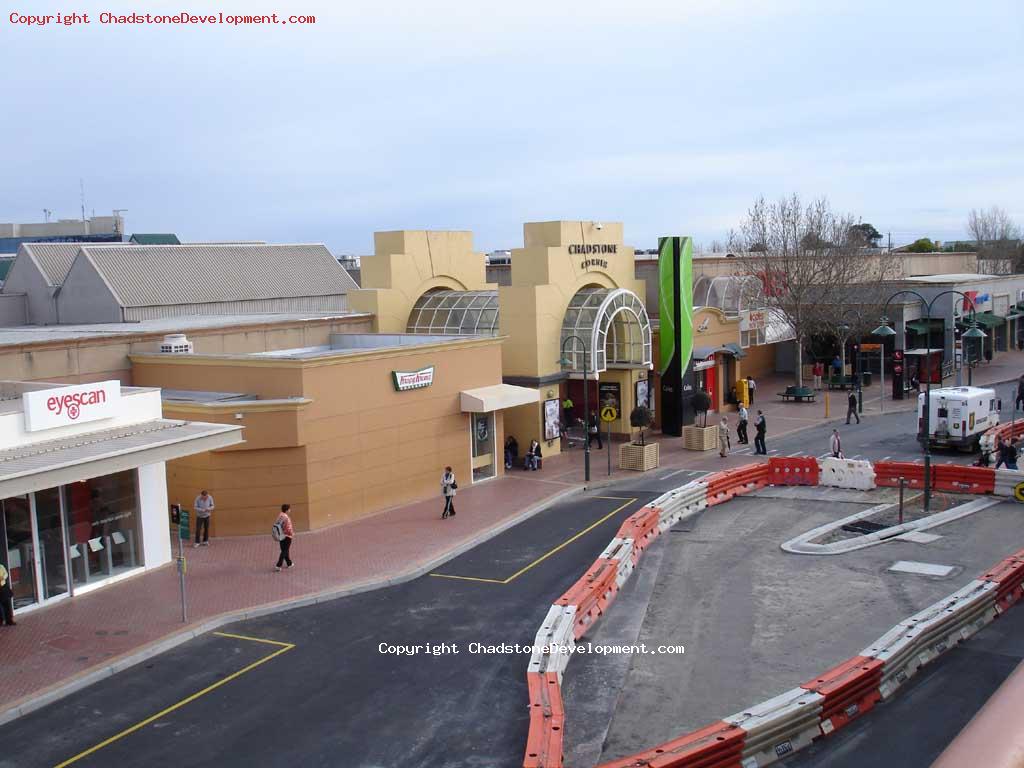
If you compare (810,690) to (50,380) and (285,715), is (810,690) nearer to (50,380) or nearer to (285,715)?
(285,715)

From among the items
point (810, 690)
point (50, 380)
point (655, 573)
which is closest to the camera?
point (810, 690)

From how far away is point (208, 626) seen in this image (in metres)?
17.9

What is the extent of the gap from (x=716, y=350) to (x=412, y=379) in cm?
1899

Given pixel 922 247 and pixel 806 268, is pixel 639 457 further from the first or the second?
pixel 922 247

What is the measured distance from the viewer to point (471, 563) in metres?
22.1

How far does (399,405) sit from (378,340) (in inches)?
254

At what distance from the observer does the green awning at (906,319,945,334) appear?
53.0 m

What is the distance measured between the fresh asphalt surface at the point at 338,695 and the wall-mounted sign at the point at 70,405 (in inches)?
198

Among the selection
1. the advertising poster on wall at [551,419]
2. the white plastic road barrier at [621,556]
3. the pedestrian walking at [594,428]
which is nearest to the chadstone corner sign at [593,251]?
the pedestrian walking at [594,428]

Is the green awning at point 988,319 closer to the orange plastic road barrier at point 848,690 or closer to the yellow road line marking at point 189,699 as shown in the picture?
the orange plastic road barrier at point 848,690

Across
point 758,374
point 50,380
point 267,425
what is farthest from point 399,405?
point 758,374

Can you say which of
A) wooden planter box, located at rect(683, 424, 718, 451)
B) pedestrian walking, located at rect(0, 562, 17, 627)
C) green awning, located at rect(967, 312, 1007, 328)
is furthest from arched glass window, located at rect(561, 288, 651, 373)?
green awning, located at rect(967, 312, 1007, 328)

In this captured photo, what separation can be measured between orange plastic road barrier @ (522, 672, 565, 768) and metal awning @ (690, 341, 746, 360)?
26259 millimetres

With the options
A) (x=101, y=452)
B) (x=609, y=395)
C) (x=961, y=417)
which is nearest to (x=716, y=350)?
(x=609, y=395)
